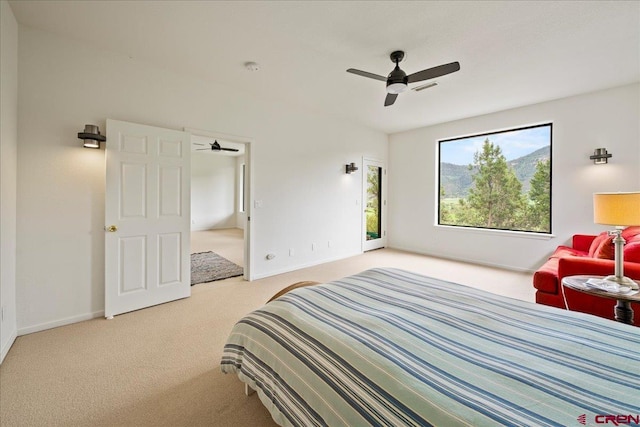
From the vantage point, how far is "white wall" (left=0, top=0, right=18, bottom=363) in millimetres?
2119

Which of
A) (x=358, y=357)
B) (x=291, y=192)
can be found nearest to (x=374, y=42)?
(x=291, y=192)

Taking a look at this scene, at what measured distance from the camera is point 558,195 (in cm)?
431

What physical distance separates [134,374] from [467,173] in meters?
5.94

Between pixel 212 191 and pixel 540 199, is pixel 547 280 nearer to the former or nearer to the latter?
pixel 540 199

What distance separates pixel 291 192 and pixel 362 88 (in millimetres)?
1950

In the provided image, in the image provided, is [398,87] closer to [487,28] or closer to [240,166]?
[487,28]

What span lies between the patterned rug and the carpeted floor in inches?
34.3

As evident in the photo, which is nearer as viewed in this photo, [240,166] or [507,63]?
[507,63]

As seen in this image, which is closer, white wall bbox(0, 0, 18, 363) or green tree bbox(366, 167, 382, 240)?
white wall bbox(0, 0, 18, 363)

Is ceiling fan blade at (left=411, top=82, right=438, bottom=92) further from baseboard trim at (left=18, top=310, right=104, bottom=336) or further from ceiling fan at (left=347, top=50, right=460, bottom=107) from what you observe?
baseboard trim at (left=18, top=310, right=104, bottom=336)

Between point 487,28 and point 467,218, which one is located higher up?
point 487,28

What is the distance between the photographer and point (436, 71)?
262 centimetres

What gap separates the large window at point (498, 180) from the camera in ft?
15.3

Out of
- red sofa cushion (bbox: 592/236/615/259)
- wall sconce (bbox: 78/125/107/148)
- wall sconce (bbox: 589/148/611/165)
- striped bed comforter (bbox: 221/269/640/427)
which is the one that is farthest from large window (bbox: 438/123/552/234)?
wall sconce (bbox: 78/125/107/148)
